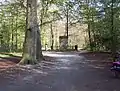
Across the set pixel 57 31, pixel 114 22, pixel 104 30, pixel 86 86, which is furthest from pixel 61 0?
pixel 57 31

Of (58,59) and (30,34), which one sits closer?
(30,34)

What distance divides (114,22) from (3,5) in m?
24.6

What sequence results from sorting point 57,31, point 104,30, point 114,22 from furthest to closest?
point 57,31 → point 104,30 → point 114,22

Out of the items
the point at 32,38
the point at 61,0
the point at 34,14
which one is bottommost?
the point at 32,38

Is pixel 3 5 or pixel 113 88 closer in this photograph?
pixel 113 88

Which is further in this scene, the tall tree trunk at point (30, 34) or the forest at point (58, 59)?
the tall tree trunk at point (30, 34)

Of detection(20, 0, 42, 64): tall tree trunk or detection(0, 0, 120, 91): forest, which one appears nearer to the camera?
detection(0, 0, 120, 91): forest

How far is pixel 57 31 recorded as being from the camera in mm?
75812

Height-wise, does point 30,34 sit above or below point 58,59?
above

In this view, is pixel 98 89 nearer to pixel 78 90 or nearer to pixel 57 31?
pixel 78 90

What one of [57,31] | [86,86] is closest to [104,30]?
[86,86]

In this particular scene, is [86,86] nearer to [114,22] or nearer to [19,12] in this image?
[114,22]

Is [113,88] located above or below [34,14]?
below

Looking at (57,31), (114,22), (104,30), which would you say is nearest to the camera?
(114,22)
